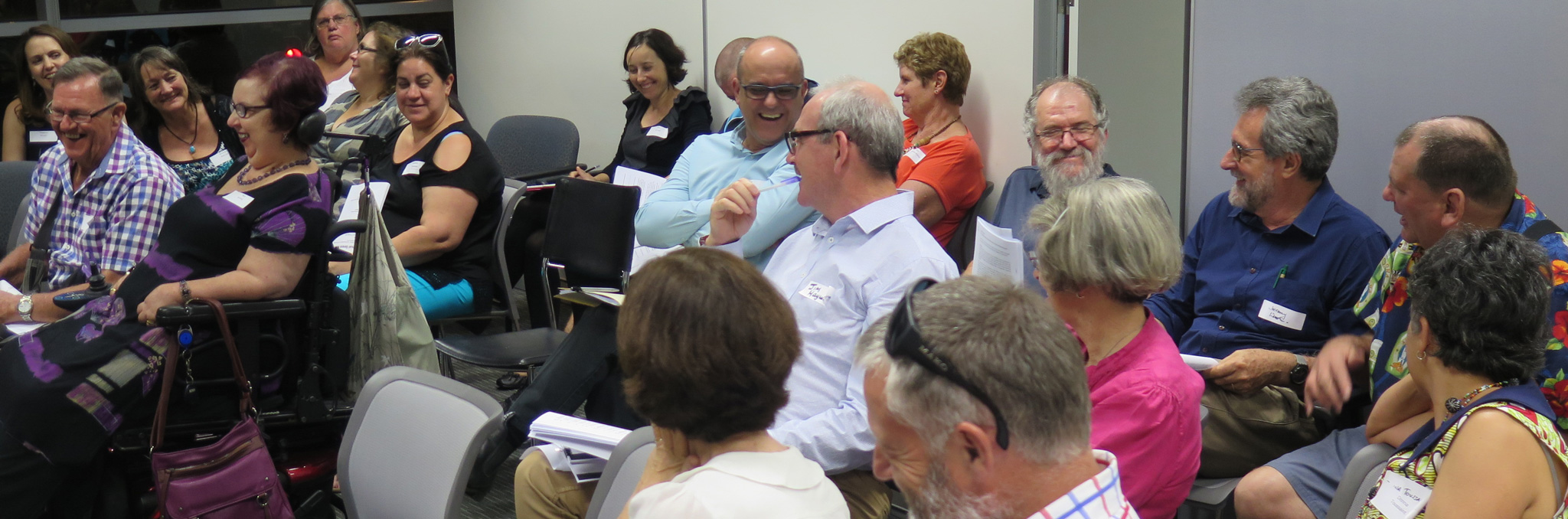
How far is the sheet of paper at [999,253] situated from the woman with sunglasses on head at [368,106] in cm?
278

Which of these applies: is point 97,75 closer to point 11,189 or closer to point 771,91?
point 11,189

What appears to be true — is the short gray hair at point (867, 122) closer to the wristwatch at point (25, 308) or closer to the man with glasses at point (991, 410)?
the man with glasses at point (991, 410)

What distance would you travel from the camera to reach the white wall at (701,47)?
354 centimetres

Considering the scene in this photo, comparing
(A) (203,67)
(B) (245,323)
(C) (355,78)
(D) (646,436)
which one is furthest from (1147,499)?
(A) (203,67)

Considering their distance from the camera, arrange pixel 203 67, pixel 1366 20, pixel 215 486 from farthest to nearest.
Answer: pixel 203 67 → pixel 1366 20 → pixel 215 486

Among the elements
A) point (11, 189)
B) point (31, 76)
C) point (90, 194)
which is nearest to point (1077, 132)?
point (90, 194)

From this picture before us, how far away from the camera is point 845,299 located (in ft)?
6.85

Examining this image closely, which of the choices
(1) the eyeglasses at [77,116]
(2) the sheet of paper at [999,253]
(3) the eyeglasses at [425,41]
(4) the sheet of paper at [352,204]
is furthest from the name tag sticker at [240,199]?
(2) the sheet of paper at [999,253]

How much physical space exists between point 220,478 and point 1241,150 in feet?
7.93

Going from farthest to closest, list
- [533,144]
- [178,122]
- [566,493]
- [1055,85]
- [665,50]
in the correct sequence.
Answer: [533,144] < [665,50] < [178,122] < [1055,85] < [566,493]

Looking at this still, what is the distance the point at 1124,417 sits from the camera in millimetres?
1638

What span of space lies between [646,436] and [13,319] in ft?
7.79

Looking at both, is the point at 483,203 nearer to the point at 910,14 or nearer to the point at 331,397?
the point at 331,397

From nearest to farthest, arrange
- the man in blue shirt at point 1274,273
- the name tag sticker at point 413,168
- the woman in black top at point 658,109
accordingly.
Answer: the man in blue shirt at point 1274,273
the name tag sticker at point 413,168
the woman in black top at point 658,109
